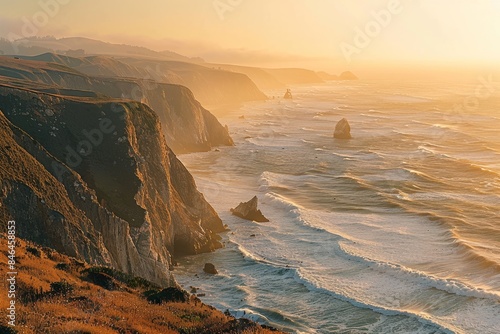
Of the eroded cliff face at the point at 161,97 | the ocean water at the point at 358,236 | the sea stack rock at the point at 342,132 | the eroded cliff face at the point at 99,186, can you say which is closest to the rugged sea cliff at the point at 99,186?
the eroded cliff face at the point at 99,186

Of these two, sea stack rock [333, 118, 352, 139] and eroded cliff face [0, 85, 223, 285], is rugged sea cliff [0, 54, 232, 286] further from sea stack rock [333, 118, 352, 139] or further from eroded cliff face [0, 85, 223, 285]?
sea stack rock [333, 118, 352, 139]

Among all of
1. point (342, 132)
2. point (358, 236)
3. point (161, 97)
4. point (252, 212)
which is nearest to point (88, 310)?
point (358, 236)

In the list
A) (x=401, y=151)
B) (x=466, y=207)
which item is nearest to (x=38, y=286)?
(x=466, y=207)

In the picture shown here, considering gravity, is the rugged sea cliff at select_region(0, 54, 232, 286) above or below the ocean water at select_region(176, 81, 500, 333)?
above

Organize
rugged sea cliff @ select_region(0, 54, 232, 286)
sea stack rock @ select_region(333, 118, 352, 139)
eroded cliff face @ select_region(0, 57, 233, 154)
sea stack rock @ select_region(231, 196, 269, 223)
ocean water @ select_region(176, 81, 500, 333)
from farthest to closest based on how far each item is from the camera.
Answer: sea stack rock @ select_region(333, 118, 352, 139), eroded cliff face @ select_region(0, 57, 233, 154), sea stack rock @ select_region(231, 196, 269, 223), ocean water @ select_region(176, 81, 500, 333), rugged sea cliff @ select_region(0, 54, 232, 286)

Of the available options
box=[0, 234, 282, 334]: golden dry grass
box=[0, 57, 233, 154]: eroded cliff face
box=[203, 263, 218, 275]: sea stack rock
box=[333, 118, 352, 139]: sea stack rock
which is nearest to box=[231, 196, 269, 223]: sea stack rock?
box=[203, 263, 218, 275]: sea stack rock

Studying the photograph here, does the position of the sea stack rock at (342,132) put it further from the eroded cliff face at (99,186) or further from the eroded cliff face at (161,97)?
the eroded cliff face at (99,186)

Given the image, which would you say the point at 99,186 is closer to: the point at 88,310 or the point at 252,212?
the point at 88,310
